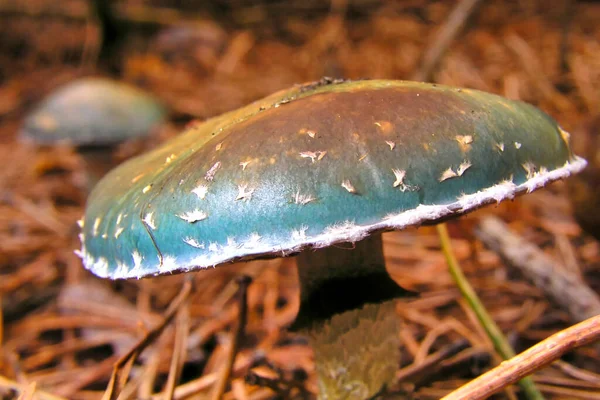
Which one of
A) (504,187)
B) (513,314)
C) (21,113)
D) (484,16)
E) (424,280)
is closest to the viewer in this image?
(504,187)

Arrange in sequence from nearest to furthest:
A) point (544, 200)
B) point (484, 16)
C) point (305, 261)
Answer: point (305, 261) → point (544, 200) → point (484, 16)

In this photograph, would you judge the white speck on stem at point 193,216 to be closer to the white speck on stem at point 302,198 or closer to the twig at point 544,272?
the white speck on stem at point 302,198

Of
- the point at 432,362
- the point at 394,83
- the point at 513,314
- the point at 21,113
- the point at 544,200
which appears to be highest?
the point at 21,113

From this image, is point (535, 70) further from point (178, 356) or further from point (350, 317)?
point (178, 356)

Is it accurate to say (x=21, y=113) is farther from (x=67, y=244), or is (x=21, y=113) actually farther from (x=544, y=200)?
(x=544, y=200)

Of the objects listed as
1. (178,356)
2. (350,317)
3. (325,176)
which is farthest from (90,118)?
(325,176)

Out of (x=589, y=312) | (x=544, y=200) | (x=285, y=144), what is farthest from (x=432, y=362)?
(x=544, y=200)
